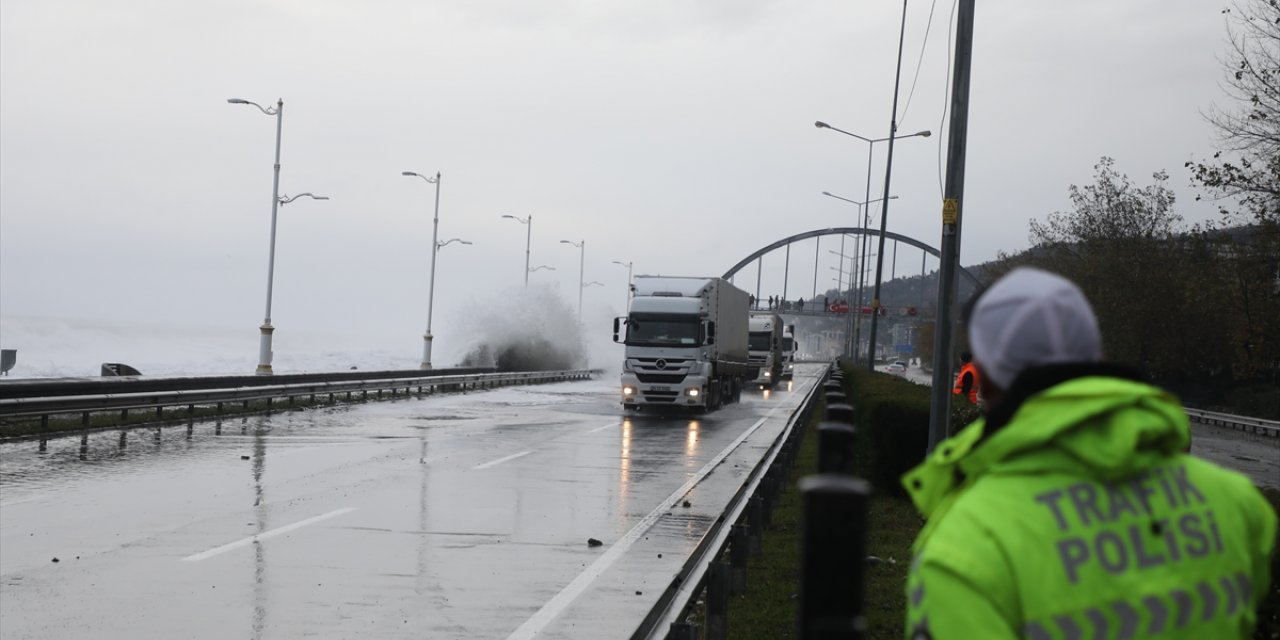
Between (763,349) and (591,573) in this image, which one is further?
(763,349)

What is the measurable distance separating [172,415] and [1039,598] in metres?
28.2

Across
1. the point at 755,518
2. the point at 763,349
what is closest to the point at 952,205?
the point at 755,518

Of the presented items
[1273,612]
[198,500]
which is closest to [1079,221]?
[198,500]

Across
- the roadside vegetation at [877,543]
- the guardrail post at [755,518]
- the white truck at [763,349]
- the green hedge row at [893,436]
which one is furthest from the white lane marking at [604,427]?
the white truck at [763,349]

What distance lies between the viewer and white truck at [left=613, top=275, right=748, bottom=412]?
35594 mm

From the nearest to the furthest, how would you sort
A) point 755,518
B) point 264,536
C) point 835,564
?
point 835,564, point 755,518, point 264,536

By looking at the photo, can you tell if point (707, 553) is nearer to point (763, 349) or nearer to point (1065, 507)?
point (1065, 507)

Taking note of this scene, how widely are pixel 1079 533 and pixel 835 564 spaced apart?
0.45m

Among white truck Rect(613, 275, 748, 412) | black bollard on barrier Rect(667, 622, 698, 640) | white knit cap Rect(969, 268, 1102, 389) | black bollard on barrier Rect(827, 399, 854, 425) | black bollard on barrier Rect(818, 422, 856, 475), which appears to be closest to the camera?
white knit cap Rect(969, 268, 1102, 389)

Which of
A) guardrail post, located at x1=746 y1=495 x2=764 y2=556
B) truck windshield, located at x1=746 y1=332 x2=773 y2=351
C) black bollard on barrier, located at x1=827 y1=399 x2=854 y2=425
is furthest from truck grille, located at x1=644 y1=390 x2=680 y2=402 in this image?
black bollard on barrier, located at x1=827 y1=399 x2=854 y2=425

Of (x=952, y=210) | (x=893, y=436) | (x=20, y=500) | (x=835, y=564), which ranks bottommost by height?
(x=20, y=500)

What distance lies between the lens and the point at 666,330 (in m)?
36.2

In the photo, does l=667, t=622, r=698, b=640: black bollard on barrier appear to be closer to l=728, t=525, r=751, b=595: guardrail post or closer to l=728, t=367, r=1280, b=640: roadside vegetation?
l=728, t=367, r=1280, b=640: roadside vegetation

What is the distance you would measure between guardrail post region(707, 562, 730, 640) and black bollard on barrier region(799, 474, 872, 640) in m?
5.56
